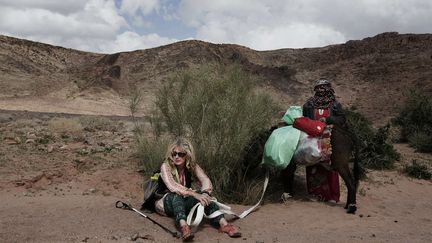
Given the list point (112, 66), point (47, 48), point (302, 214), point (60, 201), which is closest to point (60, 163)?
point (60, 201)

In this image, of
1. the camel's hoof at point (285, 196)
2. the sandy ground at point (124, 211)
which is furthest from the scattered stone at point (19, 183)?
the camel's hoof at point (285, 196)

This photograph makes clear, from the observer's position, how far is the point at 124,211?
5.53 metres

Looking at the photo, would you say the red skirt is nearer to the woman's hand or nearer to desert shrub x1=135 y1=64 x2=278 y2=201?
desert shrub x1=135 y1=64 x2=278 y2=201

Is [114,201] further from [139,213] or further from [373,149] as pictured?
[373,149]

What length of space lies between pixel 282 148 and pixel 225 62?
2136 cm

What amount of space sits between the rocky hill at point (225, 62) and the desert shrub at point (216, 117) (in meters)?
17.0

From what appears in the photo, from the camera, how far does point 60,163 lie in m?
8.17

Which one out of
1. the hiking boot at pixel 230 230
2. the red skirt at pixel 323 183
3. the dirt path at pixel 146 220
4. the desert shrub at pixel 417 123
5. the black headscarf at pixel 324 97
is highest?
the black headscarf at pixel 324 97

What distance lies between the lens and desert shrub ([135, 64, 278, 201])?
6.71 metres

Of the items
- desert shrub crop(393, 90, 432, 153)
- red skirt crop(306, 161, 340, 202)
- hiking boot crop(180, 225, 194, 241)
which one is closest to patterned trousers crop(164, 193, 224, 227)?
hiking boot crop(180, 225, 194, 241)

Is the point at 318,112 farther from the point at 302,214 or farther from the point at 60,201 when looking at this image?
the point at 60,201

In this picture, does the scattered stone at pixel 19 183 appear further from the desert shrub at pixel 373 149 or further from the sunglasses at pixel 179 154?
the desert shrub at pixel 373 149

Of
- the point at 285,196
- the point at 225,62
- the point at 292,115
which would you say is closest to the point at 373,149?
the point at 292,115

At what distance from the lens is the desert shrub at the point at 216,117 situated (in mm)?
6715
